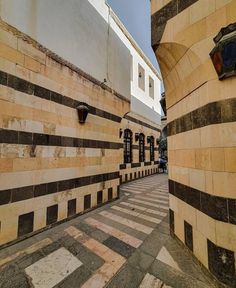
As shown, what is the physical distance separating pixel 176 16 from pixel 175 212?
3508 millimetres

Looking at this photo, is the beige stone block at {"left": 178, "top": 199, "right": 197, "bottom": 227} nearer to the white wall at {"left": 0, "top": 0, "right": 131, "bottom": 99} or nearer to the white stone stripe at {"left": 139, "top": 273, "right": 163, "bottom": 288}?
the white stone stripe at {"left": 139, "top": 273, "right": 163, "bottom": 288}

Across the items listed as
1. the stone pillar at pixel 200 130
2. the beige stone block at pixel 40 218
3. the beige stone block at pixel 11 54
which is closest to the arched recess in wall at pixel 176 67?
the stone pillar at pixel 200 130

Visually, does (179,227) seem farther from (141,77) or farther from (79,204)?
(141,77)

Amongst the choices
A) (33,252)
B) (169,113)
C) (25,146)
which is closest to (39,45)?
(25,146)

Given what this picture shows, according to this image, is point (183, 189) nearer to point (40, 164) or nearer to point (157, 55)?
point (157, 55)

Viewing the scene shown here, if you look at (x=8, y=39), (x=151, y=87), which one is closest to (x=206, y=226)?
(x=8, y=39)

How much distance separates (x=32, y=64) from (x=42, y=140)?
1629mm

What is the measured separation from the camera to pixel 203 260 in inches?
90.7

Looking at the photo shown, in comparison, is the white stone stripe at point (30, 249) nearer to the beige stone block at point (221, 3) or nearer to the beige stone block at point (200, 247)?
the beige stone block at point (200, 247)

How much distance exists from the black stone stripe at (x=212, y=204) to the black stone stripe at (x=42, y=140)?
114 inches

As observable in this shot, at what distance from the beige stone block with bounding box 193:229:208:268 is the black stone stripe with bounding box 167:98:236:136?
1.60 meters

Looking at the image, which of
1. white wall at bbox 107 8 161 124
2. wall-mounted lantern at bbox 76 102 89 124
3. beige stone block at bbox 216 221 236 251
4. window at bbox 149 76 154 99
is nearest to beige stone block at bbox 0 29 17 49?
wall-mounted lantern at bbox 76 102 89 124

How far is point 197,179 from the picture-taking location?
2498mm

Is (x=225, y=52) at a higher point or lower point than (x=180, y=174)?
higher
